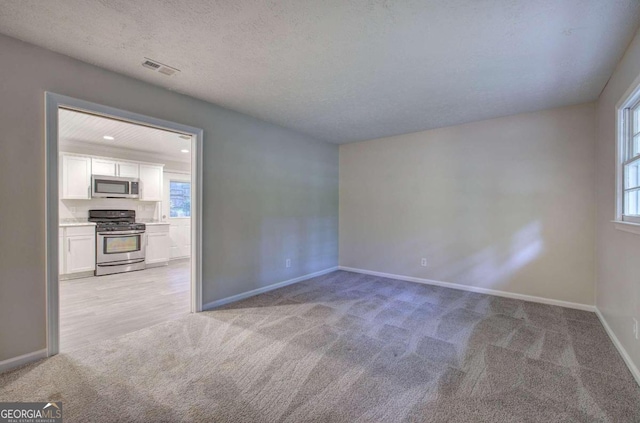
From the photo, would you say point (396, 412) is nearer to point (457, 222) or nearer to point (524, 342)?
point (524, 342)

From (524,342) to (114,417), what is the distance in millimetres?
3166

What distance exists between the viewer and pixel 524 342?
2.53 metres

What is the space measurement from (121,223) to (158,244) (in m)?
0.78

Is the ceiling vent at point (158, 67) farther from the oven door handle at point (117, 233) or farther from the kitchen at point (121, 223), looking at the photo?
the oven door handle at point (117, 233)

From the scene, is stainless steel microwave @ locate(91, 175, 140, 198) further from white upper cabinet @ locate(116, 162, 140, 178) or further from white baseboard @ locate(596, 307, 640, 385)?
white baseboard @ locate(596, 307, 640, 385)

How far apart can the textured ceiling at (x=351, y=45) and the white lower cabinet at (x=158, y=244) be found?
379cm

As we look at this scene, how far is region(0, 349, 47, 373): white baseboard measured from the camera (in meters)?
2.05

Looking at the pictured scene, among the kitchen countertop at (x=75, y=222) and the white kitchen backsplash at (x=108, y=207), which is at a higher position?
the white kitchen backsplash at (x=108, y=207)

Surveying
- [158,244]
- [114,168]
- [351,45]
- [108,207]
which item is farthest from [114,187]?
[351,45]

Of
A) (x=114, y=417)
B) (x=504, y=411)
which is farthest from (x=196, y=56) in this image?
(x=504, y=411)

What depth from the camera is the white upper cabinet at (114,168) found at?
5.28 meters

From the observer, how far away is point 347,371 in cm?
208

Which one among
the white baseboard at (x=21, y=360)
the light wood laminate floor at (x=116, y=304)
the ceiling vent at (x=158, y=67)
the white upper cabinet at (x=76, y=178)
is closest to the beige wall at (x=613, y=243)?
the ceiling vent at (x=158, y=67)

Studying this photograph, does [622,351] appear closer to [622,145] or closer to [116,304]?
[622,145]
